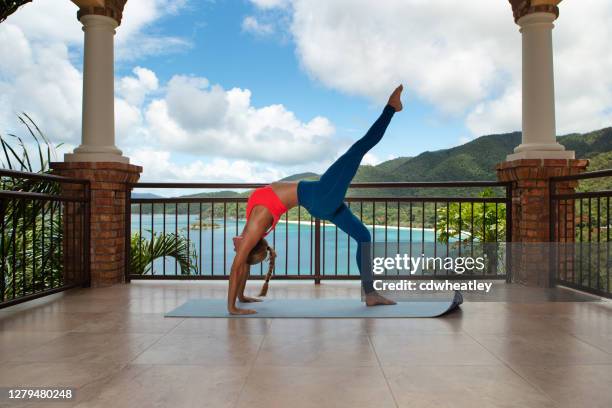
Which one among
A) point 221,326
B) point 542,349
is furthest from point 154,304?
point 542,349

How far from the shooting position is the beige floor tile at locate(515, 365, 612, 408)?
1662 mm

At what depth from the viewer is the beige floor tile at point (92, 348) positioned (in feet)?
7.14

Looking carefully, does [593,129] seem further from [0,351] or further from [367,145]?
[0,351]

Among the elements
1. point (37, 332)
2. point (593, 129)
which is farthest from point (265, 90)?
point (37, 332)

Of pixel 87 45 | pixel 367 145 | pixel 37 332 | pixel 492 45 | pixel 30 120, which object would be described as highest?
pixel 492 45

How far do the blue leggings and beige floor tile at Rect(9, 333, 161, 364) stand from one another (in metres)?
1.34

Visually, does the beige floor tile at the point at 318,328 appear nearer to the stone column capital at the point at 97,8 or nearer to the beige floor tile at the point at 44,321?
the beige floor tile at the point at 44,321

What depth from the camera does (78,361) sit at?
213cm

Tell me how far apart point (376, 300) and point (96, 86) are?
3375 millimetres

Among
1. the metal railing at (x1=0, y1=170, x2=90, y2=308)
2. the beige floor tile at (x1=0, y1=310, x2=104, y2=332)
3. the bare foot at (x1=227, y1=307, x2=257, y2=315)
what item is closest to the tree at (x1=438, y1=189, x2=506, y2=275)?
the bare foot at (x1=227, y1=307, x2=257, y2=315)

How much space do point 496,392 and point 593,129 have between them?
18374mm

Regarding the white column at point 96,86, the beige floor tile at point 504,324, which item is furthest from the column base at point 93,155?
the beige floor tile at point 504,324

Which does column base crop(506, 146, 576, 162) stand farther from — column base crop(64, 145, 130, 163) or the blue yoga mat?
column base crop(64, 145, 130, 163)

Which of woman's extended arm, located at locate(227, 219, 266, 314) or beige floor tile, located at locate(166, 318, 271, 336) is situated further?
woman's extended arm, located at locate(227, 219, 266, 314)
